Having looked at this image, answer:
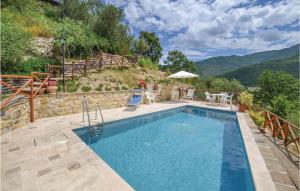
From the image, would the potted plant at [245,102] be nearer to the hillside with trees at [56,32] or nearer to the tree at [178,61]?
the hillside with trees at [56,32]

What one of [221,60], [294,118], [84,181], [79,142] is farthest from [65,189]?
[221,60]

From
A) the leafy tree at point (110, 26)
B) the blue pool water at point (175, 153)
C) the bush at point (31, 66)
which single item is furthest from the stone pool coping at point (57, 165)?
the leafy tree at point (110, 26)

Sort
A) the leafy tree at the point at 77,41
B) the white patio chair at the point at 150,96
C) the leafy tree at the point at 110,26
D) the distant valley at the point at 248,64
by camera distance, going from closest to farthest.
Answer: the white patio chair at the point at 150,96 → the leafy tree at the point at 77,41 → the leafy tree at the point at 110,26 → the distant valley at the point at 248,64

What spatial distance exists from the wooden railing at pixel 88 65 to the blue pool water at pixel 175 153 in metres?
6.37

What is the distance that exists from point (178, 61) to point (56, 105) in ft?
116

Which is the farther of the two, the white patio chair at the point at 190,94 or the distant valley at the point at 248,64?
the distant valley at the point at 248,64

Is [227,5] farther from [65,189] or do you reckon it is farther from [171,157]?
[65,189]

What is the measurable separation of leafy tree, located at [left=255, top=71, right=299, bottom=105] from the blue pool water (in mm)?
29674

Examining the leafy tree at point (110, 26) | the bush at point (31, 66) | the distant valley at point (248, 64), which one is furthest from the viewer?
the distant valley at point (248, 64)

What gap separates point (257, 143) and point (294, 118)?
561 inches

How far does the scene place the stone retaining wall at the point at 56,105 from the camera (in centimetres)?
491

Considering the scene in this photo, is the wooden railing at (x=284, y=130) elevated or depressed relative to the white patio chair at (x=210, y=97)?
depressed

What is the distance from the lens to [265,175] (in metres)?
3.04

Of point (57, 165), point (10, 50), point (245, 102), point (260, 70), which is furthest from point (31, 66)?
point (260, 70)
